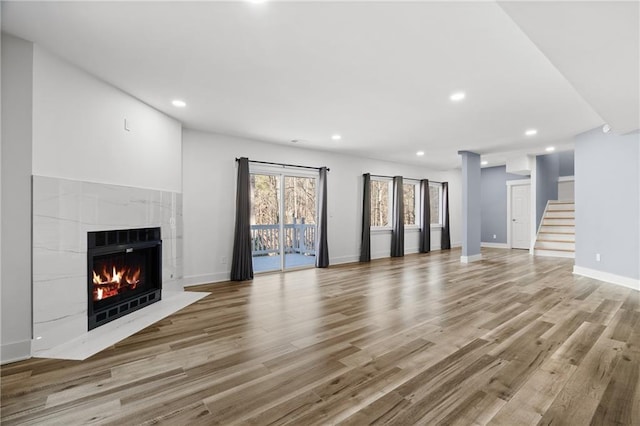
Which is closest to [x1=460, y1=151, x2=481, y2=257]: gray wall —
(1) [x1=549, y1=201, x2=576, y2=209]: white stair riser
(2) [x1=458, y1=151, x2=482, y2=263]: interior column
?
(2) [x1=458, y1=151, x2=482, y2=263]: interior column

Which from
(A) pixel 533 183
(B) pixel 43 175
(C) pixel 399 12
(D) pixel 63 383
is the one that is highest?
(C) pixel 399 12

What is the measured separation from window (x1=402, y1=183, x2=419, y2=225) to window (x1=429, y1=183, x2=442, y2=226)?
2.59 feet

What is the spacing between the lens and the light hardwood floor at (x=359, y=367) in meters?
1.73

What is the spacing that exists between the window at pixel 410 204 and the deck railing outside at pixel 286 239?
3387 mm

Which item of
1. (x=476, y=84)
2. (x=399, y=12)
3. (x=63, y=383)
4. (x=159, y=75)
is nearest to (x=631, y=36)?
(x=476, y=84)

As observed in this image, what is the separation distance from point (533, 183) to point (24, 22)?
408 inches

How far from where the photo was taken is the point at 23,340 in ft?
7.93

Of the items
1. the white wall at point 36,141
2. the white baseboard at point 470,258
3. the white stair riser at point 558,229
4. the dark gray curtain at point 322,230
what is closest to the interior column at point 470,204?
the white baseboard at point 470,258

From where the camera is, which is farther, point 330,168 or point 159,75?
point 330,168

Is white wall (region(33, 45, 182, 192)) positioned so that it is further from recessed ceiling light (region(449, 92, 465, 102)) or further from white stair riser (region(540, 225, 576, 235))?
white stair riser (region(540, 225, 576, 235))

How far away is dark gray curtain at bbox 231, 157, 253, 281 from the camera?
5.28 m

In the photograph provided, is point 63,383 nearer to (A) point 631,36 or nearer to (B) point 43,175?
(B) point 43,175

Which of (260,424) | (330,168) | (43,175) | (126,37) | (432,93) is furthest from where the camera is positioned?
(330,168)

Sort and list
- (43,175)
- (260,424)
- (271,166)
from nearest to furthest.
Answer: (260,424), (43,175), (271,166)
